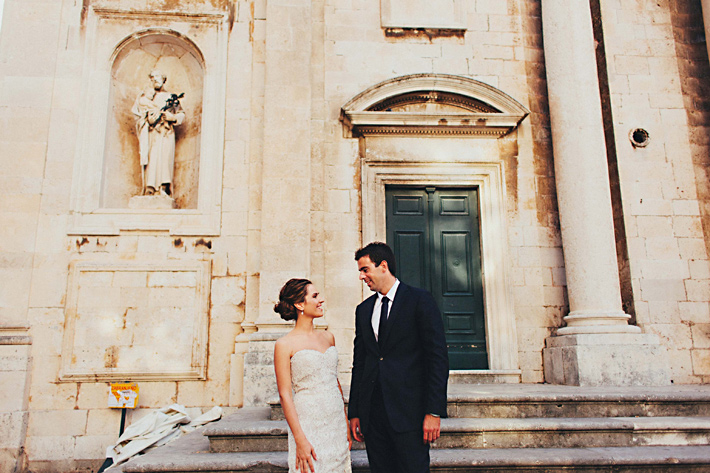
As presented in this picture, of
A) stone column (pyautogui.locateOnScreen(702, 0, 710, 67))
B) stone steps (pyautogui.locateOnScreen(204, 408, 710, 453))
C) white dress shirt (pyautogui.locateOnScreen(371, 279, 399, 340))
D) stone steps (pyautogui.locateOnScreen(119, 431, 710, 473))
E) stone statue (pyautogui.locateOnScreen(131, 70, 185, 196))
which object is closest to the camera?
white dress shirt (pyautogui.locateOnScreen(371, 279, 399, 340))

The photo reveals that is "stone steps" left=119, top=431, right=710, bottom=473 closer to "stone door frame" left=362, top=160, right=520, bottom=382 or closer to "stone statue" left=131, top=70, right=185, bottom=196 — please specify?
"stone door frame" left=362, top=160, right=520, bottom=382

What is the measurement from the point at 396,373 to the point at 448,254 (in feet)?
15.7

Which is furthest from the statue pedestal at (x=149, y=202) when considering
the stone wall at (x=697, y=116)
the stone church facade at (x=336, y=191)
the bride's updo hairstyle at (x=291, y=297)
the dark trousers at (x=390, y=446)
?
the stone wall at (x=697, y=116)

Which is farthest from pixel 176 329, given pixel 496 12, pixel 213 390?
pixel 496 12

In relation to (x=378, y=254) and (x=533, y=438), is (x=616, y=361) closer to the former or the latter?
(x=533, y=438)

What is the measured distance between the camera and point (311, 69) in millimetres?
7738

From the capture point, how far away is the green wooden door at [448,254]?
7.48 meters

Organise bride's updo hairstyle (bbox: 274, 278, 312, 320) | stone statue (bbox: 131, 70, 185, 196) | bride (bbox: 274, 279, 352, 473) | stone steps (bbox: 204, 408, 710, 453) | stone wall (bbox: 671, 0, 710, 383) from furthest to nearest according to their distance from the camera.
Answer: stone statue (bbox: 131, 70, 185, 196), stone wall (bbox: 671, 0, 710, 383), stone steps (bbox: 204, 408, 710, 453), bride's updo hairstyle (bbox: 274, 278, 312, 320), bride (bbox: 274, 279, 352, 473)

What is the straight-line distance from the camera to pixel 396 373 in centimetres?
305

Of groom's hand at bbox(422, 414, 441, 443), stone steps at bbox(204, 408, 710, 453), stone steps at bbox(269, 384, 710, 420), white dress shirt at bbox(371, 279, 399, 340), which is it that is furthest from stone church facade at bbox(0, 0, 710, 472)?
groom's hand at bbox(422, 414, 441, 443)

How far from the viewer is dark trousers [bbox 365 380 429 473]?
2.93m

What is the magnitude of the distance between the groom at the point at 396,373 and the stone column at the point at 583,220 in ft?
13.7

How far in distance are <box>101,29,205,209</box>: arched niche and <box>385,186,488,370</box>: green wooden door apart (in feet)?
9.78

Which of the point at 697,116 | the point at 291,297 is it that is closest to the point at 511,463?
the point at 291,297
